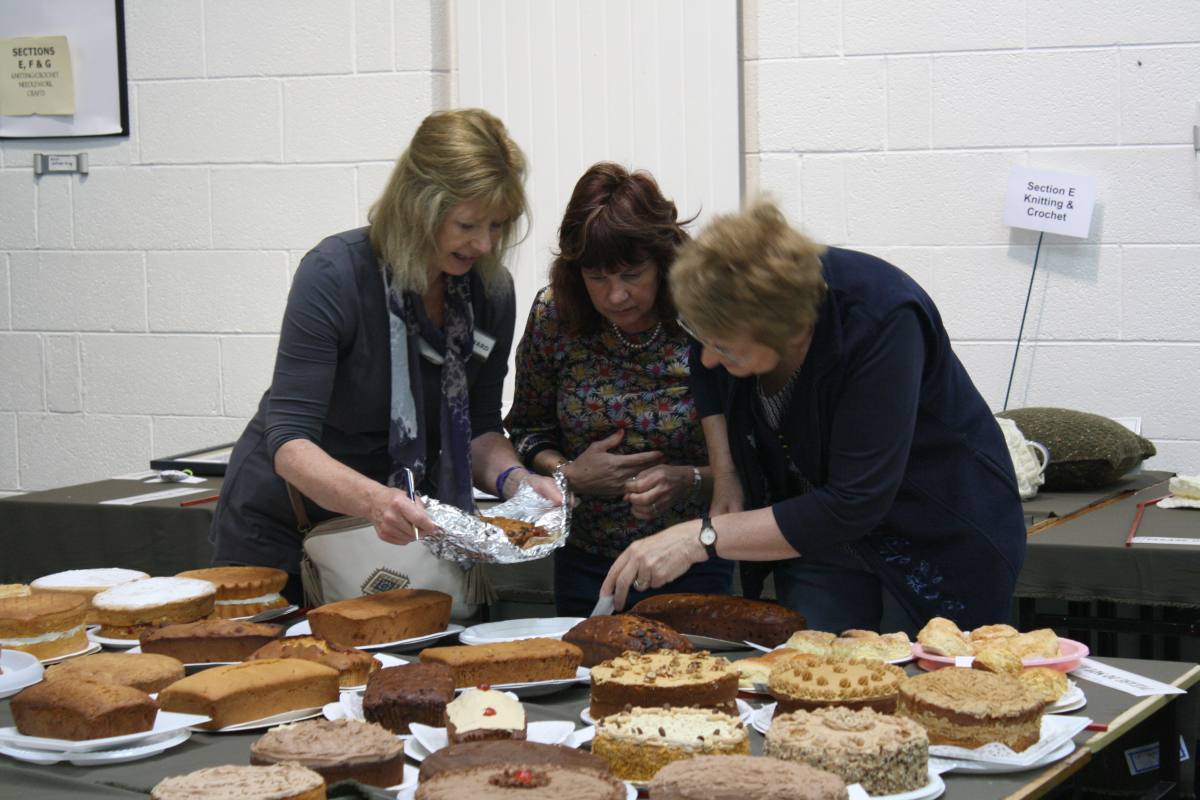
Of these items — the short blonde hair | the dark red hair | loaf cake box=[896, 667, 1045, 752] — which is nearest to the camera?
loaf cake box=[896, 667, 1045, 752]

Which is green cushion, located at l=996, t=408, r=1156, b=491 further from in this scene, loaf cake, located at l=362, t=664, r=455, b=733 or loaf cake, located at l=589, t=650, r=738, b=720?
loaf cake, located at l=362, t=664, r=455, b=733

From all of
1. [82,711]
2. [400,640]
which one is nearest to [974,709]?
[400,640]

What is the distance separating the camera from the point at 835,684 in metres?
1.52

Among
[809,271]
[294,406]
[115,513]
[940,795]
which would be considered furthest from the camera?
[115,513]

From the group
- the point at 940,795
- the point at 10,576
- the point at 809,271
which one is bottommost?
the point at 10,576

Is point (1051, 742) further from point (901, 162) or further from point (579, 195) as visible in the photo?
point (901, 162)

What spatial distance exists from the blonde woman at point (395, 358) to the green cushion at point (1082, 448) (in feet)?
4.96

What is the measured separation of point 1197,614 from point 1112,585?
21 cm

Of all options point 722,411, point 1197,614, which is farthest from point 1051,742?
point 1197,614

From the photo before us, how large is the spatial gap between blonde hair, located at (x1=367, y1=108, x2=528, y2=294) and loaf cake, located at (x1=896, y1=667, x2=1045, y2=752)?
1.02 meters

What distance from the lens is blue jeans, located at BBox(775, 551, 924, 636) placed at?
206 cm

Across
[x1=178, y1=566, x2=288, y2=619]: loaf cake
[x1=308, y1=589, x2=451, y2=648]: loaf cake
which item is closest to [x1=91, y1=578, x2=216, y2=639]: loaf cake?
[x1=178, y1=566, x2=288, y2=619]: loaf cake

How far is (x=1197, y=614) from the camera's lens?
271 cm

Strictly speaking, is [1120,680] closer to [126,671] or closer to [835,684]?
[835,684]
